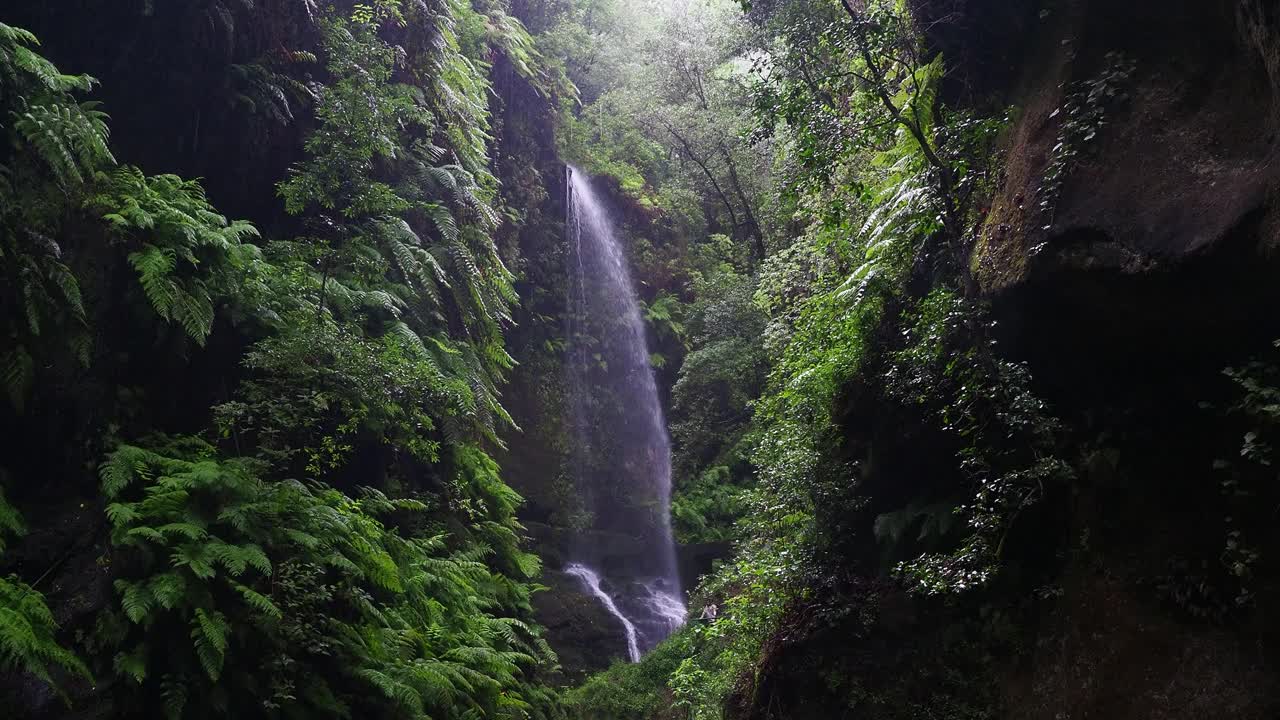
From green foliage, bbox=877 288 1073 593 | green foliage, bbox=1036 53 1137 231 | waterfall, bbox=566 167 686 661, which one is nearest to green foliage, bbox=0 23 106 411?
green foliage, bbox=877 288 1073 593

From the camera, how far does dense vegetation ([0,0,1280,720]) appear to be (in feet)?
14.7

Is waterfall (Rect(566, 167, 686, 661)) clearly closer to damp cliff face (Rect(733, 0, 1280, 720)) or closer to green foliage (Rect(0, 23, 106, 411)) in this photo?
damp cliff face (Rect(733, 0, 1280, 720))

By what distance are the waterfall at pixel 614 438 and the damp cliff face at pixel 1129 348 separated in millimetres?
8933

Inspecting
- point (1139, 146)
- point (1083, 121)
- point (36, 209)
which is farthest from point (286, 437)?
point (1139, 146)

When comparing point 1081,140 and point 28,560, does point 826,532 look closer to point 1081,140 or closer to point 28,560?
point 1081,140

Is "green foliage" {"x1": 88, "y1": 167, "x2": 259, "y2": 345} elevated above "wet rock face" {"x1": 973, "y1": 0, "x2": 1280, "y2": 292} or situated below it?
above

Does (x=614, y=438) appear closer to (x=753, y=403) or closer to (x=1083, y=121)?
(x=753, y=403)

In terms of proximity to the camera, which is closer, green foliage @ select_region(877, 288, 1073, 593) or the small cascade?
green foliage @ select_region(877, 288, 1073, 593)

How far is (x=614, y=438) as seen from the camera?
664 inches

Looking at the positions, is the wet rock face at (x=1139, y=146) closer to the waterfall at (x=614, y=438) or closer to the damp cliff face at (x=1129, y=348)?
the damp cliff face at (x=1129, y=348)

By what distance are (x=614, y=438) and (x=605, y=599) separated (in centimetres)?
415

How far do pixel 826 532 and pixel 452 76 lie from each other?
8.33 metres

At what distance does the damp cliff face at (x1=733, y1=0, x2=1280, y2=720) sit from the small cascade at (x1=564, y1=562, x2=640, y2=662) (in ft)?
23.2

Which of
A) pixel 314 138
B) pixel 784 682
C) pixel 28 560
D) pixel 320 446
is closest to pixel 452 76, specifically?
pixel 314 138
